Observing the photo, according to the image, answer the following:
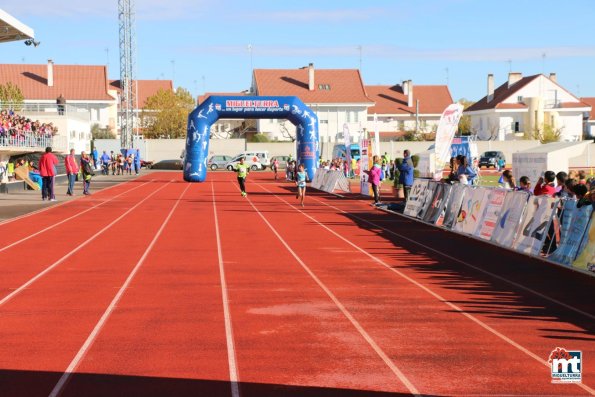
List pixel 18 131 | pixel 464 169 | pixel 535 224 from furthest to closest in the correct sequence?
1. pixel 18 131
2. pixel 464 169
3. pixel 535 224

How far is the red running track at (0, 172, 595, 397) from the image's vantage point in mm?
7215

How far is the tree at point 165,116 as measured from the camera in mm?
101812

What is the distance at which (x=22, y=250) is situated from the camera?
54.4 ft

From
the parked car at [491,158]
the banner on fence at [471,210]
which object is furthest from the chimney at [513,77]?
the banner on fence at [471,210]

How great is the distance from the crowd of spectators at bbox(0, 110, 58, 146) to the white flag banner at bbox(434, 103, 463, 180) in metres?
21.2

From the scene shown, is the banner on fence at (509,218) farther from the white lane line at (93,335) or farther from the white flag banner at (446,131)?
the white flag banner at (446,131)

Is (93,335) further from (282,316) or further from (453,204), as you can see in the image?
(453,204)

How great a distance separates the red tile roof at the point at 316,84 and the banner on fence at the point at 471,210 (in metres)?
81.0

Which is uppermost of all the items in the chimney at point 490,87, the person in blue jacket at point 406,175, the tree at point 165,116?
the chimney at point 490,87

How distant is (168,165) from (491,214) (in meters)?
65.4

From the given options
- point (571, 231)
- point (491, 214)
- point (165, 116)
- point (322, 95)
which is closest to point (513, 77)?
point (322, 95)

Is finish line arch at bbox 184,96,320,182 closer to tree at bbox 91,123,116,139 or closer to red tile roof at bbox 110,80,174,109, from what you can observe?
tree at bbox 91,123,116,139

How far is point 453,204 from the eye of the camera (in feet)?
68.2

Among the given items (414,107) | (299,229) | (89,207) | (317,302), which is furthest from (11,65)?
(317,302)
